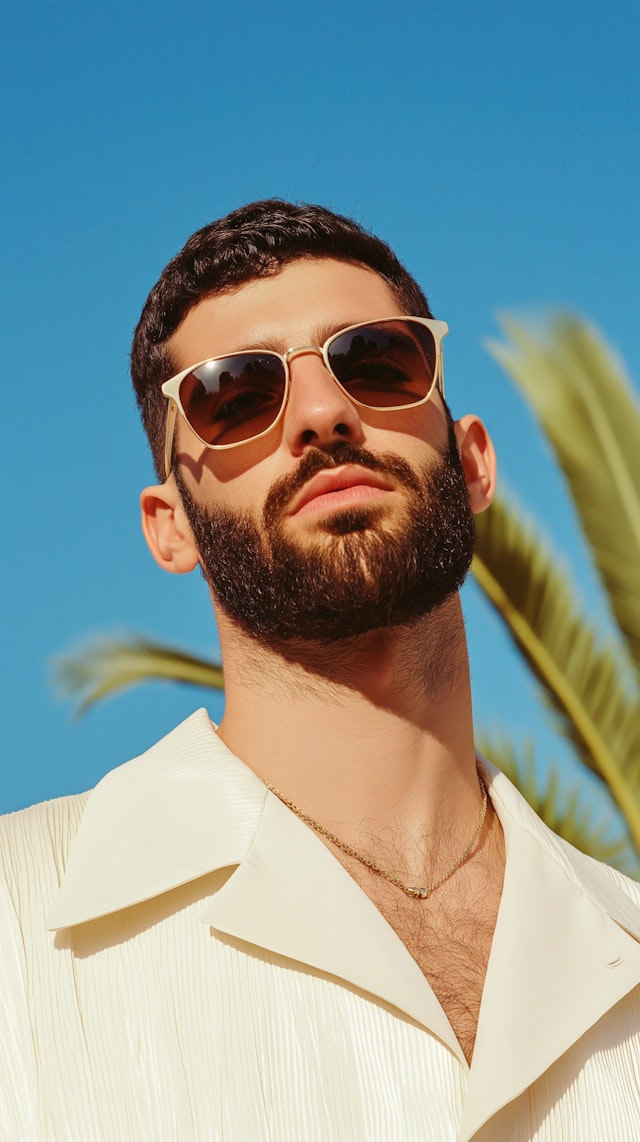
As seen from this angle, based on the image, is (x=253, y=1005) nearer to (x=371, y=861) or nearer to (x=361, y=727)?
(x=371, y=861)

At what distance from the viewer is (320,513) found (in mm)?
2729

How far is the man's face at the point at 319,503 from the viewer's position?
8.98ft

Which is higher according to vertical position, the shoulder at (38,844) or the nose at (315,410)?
the nose at (315,410)

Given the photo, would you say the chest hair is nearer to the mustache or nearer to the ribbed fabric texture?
the ribbed fabric texture

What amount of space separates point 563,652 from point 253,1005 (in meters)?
4.12

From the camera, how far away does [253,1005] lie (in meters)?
2.17

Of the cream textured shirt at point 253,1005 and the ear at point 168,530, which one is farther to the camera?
the ear at point 168,530

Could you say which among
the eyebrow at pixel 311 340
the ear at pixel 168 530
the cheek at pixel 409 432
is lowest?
the cheek at pixel 409 432

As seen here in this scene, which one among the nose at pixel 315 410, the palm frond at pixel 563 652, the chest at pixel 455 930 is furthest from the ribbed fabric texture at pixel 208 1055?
the palm frond at pixel 563 652

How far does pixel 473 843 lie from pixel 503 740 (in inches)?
149

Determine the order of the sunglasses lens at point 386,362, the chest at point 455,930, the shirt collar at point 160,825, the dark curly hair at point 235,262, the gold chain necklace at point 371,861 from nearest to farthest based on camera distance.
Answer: the shirt collar at point 160,825
the chest at point 455,930
the gold chain necklace at point 371,861
the sunglasses lens at point 386,362
the dark curly hair at point 235,262

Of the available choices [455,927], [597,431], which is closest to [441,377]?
[455,927]

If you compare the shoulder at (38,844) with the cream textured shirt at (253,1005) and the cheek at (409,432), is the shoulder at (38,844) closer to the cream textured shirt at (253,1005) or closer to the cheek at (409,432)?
the cream textured shirt at (253,1005)

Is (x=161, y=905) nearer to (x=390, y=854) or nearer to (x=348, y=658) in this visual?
(x=390, y=854)
